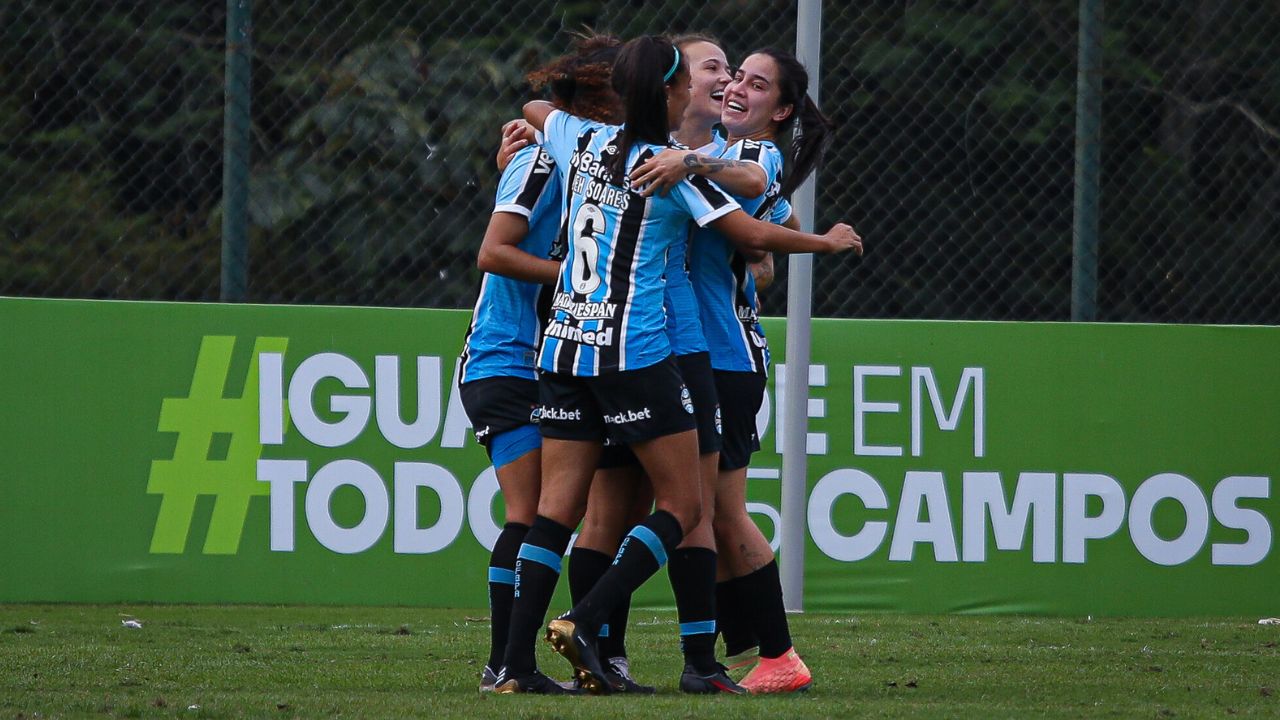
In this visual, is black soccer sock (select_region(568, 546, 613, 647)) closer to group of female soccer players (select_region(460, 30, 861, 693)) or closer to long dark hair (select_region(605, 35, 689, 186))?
group of female soccer players (select_region(460, 30, 861, 693))

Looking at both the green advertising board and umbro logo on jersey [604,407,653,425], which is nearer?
umbro logo on jersey [604,407,653,425]

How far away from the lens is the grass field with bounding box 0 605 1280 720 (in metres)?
3.95

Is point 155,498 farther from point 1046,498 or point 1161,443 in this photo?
point 1161,443

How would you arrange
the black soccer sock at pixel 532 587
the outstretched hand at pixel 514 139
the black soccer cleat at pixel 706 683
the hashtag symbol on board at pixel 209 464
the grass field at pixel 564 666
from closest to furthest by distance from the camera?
the grass field at pixel 564 666, the black soccer sock at pixel 532 587, the black soccer cleat at pixel 706 683, the outstretched hand at pixel 514 139, the hashtag symbol on board at pixel 209 464

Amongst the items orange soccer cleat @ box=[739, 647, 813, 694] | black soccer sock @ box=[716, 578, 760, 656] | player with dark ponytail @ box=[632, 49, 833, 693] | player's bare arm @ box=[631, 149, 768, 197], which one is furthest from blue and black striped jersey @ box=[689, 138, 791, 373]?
orange soccer cleat @ box=[739, 647, 813, 694]

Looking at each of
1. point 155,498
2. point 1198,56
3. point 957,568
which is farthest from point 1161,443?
point 155,498

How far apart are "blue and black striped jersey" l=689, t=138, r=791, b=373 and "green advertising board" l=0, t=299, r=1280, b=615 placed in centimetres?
238

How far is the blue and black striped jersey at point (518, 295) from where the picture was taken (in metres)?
4.39

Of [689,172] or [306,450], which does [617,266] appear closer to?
[689,172]

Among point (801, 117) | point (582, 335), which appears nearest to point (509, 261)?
point (582, 335)

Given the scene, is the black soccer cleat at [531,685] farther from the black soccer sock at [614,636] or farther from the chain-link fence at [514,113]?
the chain-link fence at [514,113]

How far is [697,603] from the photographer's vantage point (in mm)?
4293

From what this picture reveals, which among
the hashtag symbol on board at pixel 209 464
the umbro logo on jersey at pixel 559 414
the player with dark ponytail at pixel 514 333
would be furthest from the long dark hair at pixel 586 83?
the hashtag symbol on board at pixel 209 464

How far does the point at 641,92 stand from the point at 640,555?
1.06 metres
